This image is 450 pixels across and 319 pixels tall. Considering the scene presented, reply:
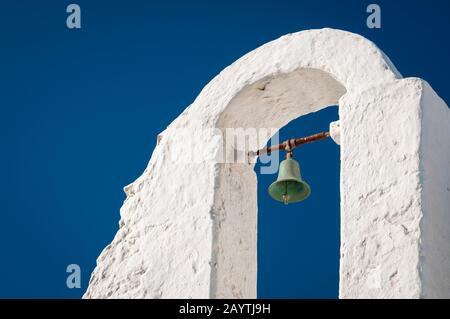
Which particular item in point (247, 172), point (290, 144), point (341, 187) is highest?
point (290, 144)

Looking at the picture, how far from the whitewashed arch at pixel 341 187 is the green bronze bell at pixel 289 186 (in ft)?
1.35

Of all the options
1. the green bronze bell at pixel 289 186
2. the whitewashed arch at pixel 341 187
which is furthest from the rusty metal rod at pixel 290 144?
the whitewashed arch at pixel 341 187

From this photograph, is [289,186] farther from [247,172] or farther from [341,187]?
[341,187]

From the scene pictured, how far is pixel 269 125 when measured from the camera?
8039mm

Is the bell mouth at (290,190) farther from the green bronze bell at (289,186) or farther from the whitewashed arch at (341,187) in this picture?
the whitewashed arch at (341,187)

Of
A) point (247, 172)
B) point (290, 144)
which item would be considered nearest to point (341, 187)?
point (247, 172)

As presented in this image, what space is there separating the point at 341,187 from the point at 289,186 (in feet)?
4.72

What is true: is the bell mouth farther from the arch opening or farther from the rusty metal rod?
the arch opening

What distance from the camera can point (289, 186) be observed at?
8.38 m

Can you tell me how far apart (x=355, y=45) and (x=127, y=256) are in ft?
6.13

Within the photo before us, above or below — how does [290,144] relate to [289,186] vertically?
above

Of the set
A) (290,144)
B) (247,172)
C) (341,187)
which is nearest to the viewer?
(341,187)
